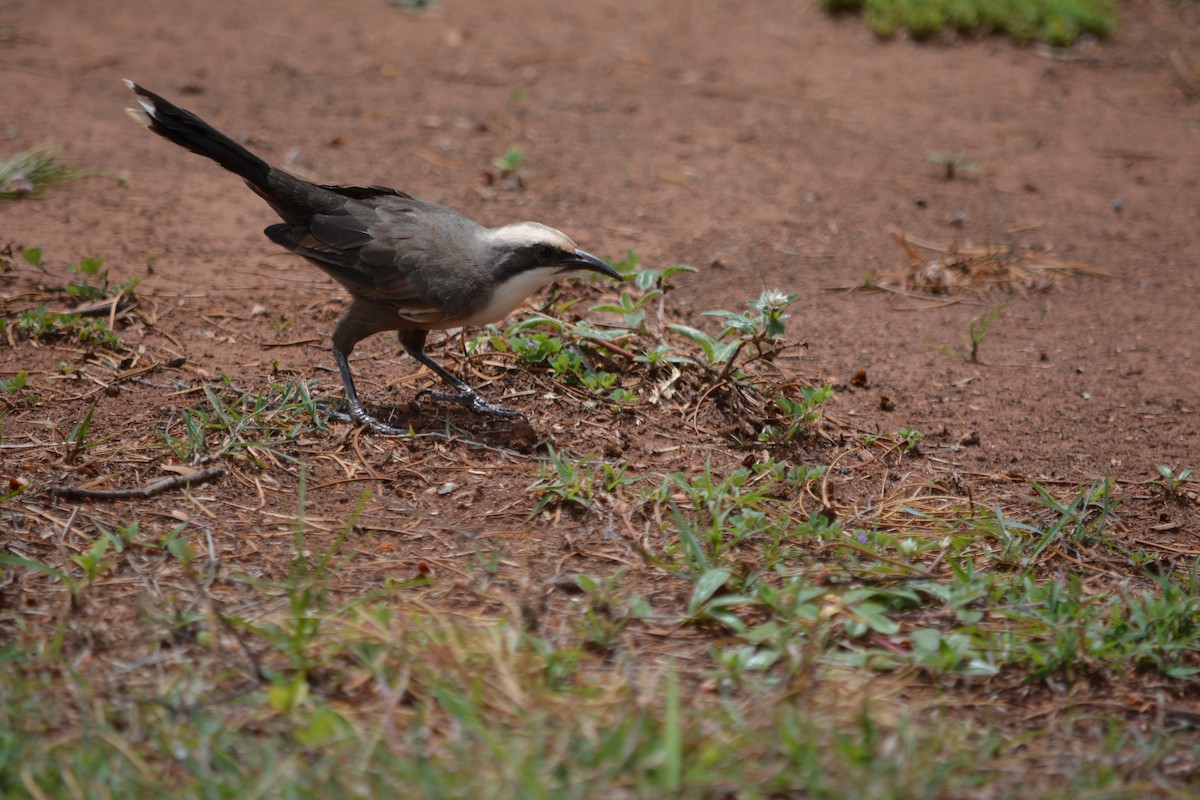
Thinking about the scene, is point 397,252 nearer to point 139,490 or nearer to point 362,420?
point 362,420

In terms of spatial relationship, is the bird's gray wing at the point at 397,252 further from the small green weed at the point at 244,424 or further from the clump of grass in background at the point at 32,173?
the clump of grass in background at the point at 32,173

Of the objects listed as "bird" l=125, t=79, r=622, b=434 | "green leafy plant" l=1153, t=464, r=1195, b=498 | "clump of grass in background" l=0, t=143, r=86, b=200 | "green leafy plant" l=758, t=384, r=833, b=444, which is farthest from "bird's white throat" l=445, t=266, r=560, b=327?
"clump of grass in background" l=0, t=143, r=86, b=200

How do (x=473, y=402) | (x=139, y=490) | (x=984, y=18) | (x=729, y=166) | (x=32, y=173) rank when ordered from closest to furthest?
(x=139, y=490) → (x=473, y=402) → (x=32, y=173) → (x=729, y=166) → (x=984, y=18)

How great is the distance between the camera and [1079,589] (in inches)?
134

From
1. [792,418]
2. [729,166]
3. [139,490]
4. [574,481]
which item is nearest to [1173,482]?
[792,418]

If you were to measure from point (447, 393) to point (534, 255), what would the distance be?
0.80 m

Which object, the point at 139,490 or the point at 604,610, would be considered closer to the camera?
the point at 604,610

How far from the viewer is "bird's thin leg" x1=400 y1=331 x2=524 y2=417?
4.64 metres

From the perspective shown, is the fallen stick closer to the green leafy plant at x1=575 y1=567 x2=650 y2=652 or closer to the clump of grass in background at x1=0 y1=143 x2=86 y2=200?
the green leafy plant at x1=575 y1=567 x2=650 y2=652

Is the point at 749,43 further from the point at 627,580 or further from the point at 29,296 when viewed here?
the point at 627,580

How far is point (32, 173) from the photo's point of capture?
6340 millimetres

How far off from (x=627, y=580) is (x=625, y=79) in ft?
20.8

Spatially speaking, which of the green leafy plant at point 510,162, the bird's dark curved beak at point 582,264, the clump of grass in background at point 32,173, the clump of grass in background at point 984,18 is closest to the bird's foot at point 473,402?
the bird's dark curved beak at point 582,264

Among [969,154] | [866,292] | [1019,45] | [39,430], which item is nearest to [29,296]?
[39,430]
